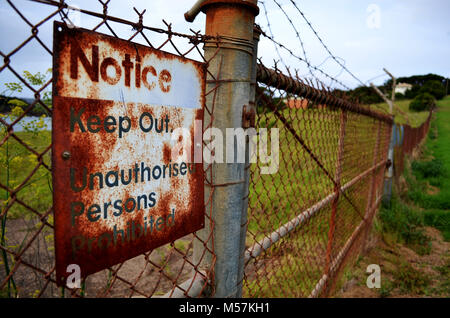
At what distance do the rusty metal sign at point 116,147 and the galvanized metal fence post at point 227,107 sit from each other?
0.33 feet

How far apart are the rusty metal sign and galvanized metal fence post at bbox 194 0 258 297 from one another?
10cm

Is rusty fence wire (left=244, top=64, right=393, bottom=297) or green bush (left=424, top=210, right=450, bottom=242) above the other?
rusty fence wire (left=244, top=64, right=393, bottom=297)

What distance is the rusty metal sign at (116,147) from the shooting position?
0.64m

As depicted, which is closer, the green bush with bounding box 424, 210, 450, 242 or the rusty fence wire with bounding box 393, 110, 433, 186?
the green bush with bounding box 424, 210, 450, 242

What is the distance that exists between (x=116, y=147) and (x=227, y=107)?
1.44ft

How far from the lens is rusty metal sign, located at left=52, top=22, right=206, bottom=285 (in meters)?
0.64

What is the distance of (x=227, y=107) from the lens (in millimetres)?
1008

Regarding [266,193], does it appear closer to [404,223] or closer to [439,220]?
[404,223]

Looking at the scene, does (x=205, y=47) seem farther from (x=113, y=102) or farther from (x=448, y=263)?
(x=448, y=263)

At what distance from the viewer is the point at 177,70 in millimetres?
866

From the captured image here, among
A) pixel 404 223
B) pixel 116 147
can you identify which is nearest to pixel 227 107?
pixel 116 147

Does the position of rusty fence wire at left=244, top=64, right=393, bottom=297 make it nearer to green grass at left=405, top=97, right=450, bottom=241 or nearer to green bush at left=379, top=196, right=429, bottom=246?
green bush at left=379, top=196, right=429, bottom=246

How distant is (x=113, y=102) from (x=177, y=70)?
25 centimetres

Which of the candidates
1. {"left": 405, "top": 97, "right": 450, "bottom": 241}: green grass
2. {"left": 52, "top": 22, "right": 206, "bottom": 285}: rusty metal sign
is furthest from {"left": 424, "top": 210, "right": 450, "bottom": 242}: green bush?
{"left": 52, "top": 22, "right": 206, "bottom": 285}: rusty metal sign
